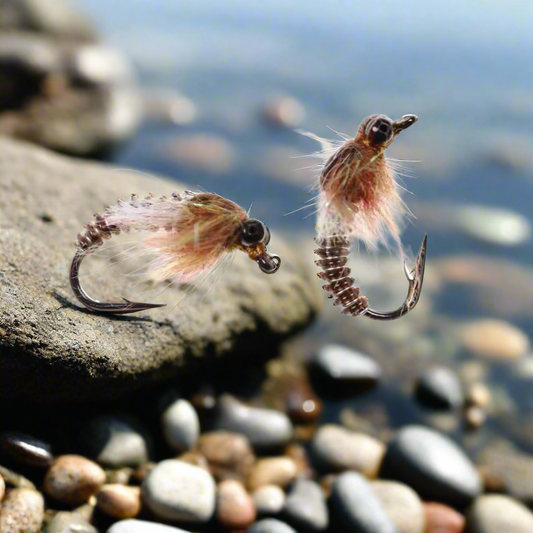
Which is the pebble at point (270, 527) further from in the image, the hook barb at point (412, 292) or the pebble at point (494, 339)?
the pebble at point (494, 339)

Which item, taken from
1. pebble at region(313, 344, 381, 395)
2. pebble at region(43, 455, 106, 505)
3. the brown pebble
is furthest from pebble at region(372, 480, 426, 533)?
pebble at region(43, 455, 106, 505)

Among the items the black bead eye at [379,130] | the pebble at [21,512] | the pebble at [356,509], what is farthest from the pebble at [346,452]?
the black bead eye at [379,130]

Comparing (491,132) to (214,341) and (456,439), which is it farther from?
(214,341)

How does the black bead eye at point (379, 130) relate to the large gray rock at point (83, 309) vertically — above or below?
above

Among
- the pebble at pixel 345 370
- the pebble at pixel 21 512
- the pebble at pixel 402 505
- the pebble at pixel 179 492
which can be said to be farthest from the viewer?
the pebble at pixel 345 370

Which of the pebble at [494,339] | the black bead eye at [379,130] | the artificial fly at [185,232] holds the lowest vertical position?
the artificial fly at [185,232]

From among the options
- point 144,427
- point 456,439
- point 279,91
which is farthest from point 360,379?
point 279,91

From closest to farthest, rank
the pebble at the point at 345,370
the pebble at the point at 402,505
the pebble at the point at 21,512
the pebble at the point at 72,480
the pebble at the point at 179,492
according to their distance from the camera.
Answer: the pebble at the point at 21,512 → the pebble at the point at 72,480 → the pebble at the point at 179,492 → the pebble at the point at 402,505 → the pebble at the point at 345,370

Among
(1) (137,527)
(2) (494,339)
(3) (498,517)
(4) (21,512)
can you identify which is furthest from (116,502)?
(2) (494,339)
